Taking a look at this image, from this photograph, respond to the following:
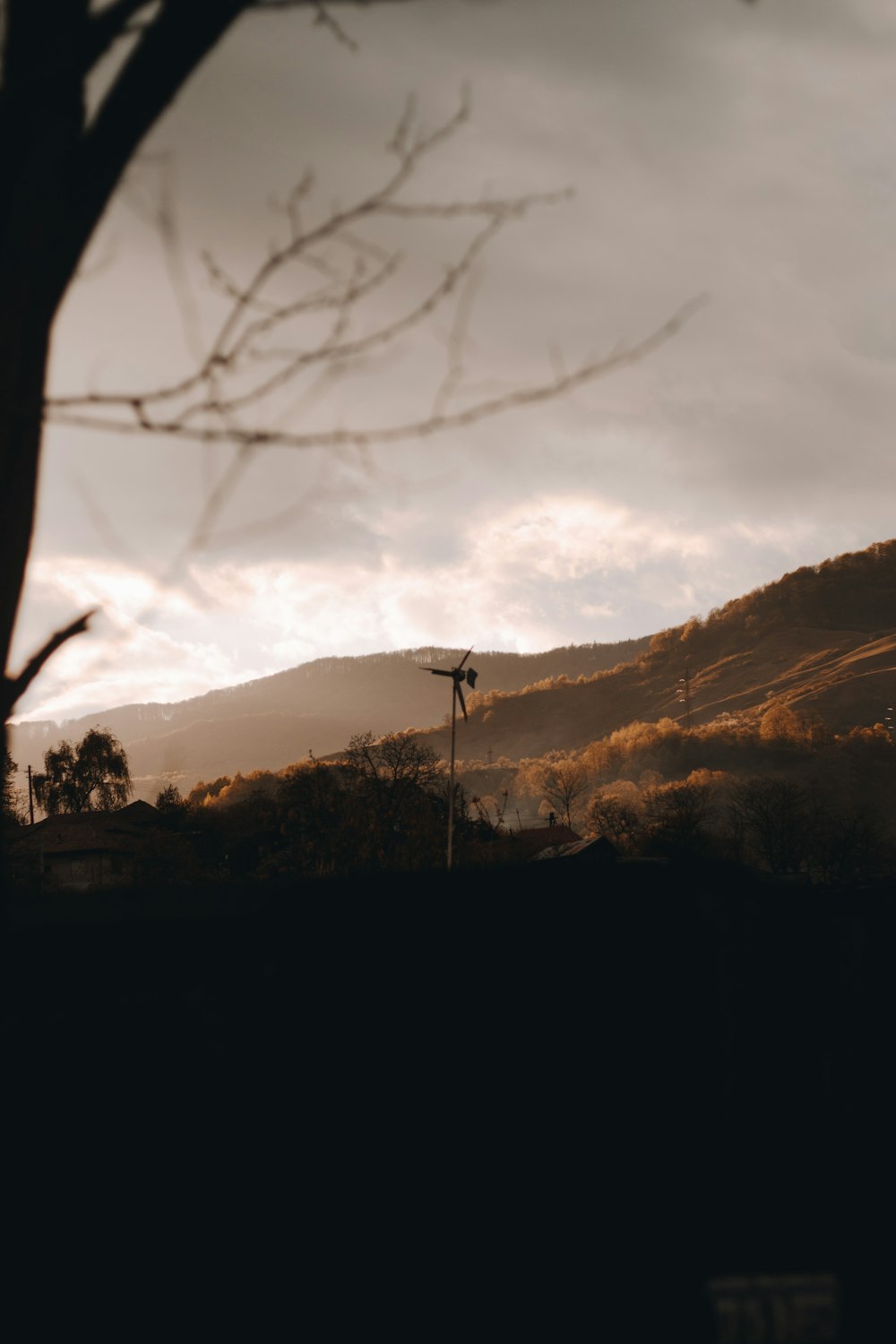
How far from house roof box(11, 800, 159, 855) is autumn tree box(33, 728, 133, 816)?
43.3 ft

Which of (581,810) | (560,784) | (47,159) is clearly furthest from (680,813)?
(47,159)

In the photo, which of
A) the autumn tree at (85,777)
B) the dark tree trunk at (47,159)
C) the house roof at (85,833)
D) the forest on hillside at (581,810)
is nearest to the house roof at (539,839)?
the forest on hillside at (581,810)

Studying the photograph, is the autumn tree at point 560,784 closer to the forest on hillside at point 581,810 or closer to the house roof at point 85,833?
the forest on hillside at point 581,810

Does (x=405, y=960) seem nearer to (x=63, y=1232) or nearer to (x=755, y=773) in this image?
(x=63, y=1232)

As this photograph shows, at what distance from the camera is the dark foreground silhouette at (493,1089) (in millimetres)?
2264

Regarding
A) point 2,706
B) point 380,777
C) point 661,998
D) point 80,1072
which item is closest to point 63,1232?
point 80,1072

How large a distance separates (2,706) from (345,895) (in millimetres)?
1205

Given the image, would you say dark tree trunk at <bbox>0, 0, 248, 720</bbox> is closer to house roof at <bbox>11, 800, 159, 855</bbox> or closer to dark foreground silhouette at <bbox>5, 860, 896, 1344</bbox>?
dark foreground silhouette at <bbox>5, 860, 896, 1344</bbox>

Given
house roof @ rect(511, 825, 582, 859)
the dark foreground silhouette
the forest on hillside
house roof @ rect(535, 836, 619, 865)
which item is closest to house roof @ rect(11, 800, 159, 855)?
the forest on hillside

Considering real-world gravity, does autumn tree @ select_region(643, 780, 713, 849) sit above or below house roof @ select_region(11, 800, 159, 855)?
below

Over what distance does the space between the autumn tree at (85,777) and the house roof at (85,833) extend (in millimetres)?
13185

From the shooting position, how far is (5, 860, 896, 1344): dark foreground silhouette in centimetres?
226

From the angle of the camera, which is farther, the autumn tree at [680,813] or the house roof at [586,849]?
the autumn tree at [680,813]

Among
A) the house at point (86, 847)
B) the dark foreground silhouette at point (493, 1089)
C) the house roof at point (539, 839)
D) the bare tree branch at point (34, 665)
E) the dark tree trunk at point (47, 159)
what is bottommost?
the house roof at point (539, 839)
